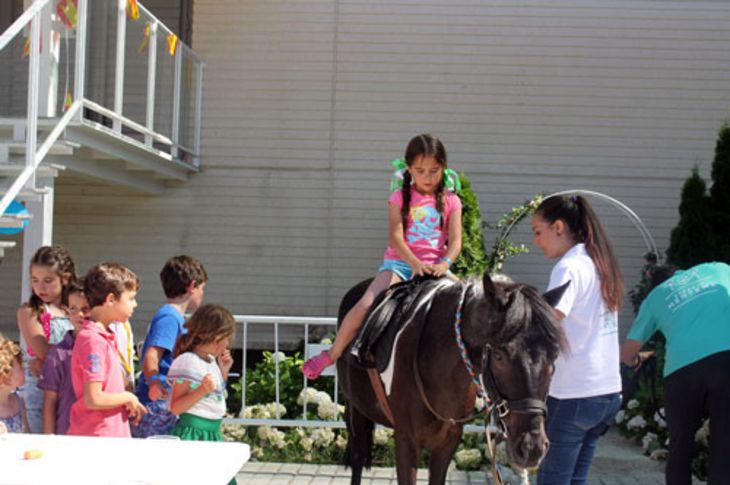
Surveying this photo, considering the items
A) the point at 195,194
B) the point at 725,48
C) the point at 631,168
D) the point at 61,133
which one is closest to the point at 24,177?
the point at 61,133

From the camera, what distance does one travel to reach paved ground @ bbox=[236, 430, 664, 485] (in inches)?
260

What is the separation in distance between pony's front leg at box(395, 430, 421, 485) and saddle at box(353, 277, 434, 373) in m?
0.39

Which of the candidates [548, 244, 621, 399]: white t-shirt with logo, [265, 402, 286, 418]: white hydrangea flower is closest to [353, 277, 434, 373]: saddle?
[548, 244, 621, 399]: white t-shirt with logo

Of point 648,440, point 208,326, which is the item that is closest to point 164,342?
point 208,326

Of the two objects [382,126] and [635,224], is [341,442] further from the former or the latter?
[635,224]

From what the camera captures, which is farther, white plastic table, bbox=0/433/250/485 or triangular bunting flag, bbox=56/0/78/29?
triangular bunting flag, bbox=56/0/78/29

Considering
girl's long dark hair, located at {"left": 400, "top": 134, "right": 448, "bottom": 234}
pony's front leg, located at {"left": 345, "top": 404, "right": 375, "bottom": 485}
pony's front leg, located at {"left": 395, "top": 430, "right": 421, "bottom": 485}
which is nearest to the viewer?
pony's front leg, located at {"left": 395, "top": 430, "right": 421, "bottom": 485}

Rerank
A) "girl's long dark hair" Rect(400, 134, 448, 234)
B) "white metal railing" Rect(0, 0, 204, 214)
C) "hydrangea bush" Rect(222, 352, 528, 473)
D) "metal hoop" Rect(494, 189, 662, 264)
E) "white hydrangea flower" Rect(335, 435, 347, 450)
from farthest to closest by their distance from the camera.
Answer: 1. "metal hoop" Rect(494, 189, 662, 264)
2. "white hydrangea flower" Rect(335, 435, 347, 450)
3. "hydrangea bush" Rect(222, 352, 528, 473)
4. "white metal railing" Rect(0, 0, 204, 214)
5. "girl's long dark hair" Rect(400, 134, 448, 234)

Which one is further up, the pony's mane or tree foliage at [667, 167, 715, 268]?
tree foliage at [667, 167, 715, 268]

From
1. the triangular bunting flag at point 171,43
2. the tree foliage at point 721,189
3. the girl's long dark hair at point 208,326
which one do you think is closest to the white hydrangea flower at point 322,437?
the girl's long dark hair at point 208,326

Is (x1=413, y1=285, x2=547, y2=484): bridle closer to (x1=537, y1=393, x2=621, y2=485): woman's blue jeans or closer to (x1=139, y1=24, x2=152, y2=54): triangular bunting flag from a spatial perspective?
(x1=537, y1=393, x2=621, y2=485): woman's blue jeans

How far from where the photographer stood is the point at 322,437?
7.39 m

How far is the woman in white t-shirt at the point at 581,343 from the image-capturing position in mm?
3738

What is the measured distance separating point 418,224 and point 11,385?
7.76 feet
